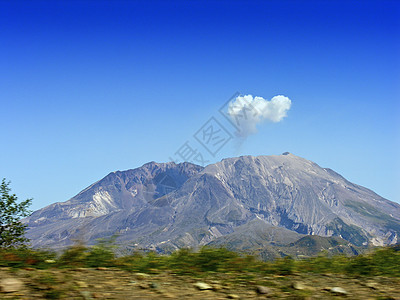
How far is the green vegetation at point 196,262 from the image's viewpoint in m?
8.32

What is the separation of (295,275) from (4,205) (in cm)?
3260

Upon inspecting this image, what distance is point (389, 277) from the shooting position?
348 inches

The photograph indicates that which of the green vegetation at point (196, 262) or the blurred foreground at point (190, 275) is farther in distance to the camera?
the green vegetation at point (196, 262)

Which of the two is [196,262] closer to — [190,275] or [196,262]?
[196,262]

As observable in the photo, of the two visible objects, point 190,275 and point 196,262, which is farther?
point 196,262

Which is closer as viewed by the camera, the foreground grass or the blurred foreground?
the blurred foreground

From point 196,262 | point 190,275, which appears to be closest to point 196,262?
point 196,262

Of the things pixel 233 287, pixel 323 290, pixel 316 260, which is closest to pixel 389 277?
pixel 316 260

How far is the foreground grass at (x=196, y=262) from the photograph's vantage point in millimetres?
8305

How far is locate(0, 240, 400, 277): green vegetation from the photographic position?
8.32 m

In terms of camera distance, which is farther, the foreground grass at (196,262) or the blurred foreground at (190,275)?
the foreground grass at (196,262)

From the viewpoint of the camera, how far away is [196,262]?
9.01 meters

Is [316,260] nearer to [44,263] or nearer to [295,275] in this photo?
[295,275]

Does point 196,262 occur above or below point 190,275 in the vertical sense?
above
